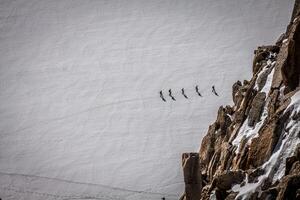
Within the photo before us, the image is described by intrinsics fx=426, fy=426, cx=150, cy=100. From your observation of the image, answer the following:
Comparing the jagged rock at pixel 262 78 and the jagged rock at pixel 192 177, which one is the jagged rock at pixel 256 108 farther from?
the jagged rock at pixel 192 177

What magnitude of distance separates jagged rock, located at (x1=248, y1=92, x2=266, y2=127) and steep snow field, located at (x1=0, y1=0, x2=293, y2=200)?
16.8m

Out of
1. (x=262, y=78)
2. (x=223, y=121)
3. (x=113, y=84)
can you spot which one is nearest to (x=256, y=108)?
(x=262, y=78)

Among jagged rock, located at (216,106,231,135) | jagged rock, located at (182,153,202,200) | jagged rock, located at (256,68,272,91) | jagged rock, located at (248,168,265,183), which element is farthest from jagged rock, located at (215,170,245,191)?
jagged rock, located at (216,106,231,135)

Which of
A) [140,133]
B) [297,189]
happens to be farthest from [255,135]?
[140,133]

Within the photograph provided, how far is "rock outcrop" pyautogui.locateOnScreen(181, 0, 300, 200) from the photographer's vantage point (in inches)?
521

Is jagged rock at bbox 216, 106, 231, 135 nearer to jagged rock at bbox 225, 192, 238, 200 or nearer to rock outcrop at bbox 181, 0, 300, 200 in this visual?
rock outcrop at bbox 181, 0, 300, 200

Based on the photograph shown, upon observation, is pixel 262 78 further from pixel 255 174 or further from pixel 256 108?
pixel 255 174

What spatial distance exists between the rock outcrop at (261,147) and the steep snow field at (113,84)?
1567 cm

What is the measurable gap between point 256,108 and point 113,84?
48.1 m

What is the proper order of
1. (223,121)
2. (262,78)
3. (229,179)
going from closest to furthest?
(229,179) → (262,78) → (223,121)

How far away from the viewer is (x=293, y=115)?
1467 cm

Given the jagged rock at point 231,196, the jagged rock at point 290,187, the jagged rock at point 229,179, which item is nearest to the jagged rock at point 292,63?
the jagged rock at point 229,179

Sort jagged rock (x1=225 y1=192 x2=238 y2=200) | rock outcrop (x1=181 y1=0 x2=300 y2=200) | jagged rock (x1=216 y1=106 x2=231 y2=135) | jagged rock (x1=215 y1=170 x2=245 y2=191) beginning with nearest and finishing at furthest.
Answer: rock outcrop (x1=181 y1=0 x2=300 y2=200) → jagged rock (x1=225 y1=192 x2=238 y2=200) → jagged rock (x1=215 y1=170 x2=245 y2=191) → jagged rock (x1=216 y1=106 x2=231 y2=135)

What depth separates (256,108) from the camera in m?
18.9
